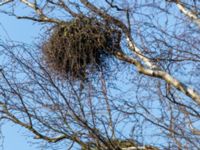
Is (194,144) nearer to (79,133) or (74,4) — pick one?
(79,133)

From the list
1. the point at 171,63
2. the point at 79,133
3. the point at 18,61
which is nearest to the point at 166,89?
the point at 171,63

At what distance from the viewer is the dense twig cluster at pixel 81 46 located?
6.56 metres

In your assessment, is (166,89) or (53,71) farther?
(53,71)

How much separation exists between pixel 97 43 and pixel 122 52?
0.83 feet

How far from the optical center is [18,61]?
5621 mm

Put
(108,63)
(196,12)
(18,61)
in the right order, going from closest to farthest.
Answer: (18,61) < (196,12) < (108,63)

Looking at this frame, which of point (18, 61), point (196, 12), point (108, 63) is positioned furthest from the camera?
point (108, 63)

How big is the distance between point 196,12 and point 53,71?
4.71 feet

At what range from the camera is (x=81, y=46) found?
657 cm

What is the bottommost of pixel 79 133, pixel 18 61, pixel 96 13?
pixel 79 133

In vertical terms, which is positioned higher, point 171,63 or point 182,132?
point 171,63

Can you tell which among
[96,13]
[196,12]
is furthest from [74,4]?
[196,12]

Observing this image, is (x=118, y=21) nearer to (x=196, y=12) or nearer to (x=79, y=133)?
(x=196, y=12)

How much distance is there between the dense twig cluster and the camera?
6562mm
